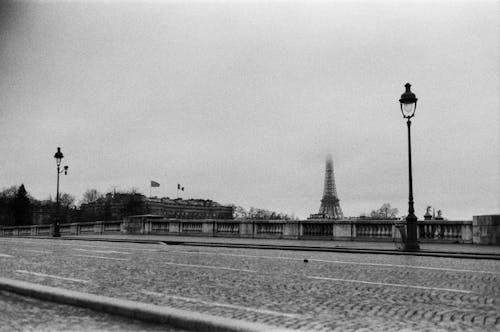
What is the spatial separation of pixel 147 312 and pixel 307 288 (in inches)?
132

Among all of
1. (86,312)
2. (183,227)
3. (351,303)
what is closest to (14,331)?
(86,312)

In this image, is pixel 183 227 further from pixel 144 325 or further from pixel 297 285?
pixel 144 325

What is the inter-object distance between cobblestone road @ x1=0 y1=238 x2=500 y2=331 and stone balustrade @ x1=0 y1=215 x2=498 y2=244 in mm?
8295

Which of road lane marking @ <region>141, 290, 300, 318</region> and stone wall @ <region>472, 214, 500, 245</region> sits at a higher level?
stone wall @ <region>472, 214, 500, 245</region>

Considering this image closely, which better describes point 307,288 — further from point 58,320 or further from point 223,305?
point 58,320

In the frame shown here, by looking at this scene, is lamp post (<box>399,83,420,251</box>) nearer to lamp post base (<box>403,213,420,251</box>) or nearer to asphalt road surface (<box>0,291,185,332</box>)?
lamp post base (<box>403,213,420,251</box>)

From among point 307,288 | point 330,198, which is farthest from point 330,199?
point 307,288

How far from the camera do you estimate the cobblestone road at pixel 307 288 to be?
6.34 m

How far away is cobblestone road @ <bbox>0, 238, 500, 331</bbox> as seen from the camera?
20.8 feet

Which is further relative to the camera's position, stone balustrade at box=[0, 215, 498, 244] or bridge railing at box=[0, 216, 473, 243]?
bridge railing at box=[0, 216, 473, 243]

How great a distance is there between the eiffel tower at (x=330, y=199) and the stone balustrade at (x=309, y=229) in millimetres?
106843

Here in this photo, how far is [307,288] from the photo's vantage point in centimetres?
892

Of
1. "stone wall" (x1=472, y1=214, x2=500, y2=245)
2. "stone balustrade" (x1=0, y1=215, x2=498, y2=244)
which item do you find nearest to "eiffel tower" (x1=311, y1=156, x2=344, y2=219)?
"stone balustrade" (x1=0, y1=215, x2=498, y2=244)

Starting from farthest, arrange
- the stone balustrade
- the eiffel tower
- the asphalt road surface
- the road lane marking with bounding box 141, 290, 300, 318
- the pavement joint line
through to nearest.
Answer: the eiffel tower → the stone balustrade → the road lane marking with bounding box 141, 290, 300, 318 → the asphalt road surface → the pavement joint line
